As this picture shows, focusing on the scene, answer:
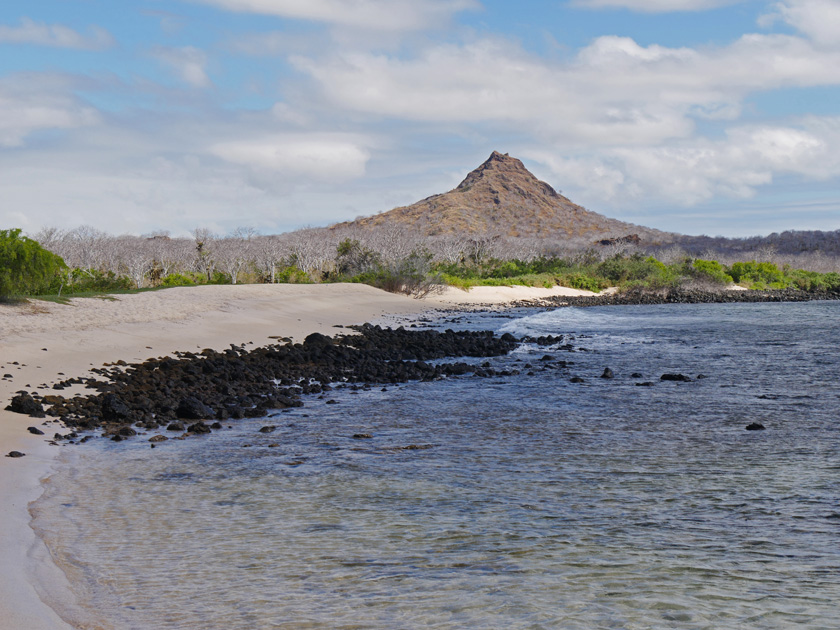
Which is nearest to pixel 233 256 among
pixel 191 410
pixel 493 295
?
pixel 493 295

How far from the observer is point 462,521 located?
7.50m

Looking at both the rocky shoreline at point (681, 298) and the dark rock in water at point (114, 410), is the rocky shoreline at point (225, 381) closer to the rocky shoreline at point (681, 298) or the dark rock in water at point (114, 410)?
the dark rock in water at point (114, 410)

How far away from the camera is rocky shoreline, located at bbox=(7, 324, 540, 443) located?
12.6m

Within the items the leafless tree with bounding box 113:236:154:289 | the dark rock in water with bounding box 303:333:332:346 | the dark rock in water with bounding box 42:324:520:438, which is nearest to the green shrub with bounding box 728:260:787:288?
the leafless tree with bounding box 113:236:154:289

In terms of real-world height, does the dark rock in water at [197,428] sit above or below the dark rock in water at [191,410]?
below

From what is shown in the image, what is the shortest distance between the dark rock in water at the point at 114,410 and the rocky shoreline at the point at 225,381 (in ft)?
0.06

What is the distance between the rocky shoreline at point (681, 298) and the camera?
7675 centimetres

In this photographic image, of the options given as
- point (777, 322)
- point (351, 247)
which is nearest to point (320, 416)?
point (777, 322)

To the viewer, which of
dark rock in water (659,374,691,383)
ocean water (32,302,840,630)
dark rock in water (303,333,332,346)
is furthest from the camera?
dark rock in water (303,333,332,346)

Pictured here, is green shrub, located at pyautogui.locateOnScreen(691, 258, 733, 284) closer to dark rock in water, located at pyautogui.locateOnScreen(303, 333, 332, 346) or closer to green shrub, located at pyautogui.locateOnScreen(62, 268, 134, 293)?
green shrub, located at pyautogui.locateOnScreen(62, 268, 134, 293)

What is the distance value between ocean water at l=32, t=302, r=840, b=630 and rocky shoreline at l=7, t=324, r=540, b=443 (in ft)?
3.68

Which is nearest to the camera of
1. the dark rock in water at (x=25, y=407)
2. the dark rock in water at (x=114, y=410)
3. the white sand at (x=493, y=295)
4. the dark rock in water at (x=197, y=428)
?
the dark rock in water at (x=25, y=407)

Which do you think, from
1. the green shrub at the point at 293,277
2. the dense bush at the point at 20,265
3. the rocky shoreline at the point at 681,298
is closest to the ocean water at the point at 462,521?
the dense bush at the point at 20,265

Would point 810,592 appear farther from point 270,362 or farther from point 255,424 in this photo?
point 270,362
